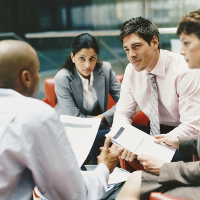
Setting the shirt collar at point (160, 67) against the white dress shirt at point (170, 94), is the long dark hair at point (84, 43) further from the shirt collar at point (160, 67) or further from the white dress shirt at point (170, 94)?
the shirt collar at point (160, 67)

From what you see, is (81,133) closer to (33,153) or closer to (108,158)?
(108,158)

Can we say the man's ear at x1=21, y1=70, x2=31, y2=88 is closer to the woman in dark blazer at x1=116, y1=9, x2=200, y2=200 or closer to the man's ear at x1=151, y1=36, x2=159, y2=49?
the woman in dark blazer at x1=116, y1=9, x2=200, y2=200

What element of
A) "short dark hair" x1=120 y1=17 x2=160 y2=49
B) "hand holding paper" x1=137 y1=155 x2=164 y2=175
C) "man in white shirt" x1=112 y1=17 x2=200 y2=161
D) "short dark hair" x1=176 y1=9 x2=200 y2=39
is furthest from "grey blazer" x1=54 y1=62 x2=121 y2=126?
"short dark hair" x1=176 y1=9 x2=200 y2=39

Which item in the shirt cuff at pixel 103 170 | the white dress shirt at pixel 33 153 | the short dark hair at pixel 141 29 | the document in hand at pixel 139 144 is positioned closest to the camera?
the white dress shirt at pixel 33 153

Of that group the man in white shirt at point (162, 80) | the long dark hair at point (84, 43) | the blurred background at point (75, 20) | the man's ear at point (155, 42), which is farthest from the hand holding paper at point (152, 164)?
the blurred background at point (75, 20)

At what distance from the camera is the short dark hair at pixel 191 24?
53.1 inches

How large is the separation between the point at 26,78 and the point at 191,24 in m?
0.91

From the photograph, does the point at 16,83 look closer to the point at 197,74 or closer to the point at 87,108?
the point at 197,74

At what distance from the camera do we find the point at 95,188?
1067 mm

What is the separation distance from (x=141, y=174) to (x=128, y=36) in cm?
110

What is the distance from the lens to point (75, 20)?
7312 mm

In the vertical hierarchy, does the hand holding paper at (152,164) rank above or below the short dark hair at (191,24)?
below

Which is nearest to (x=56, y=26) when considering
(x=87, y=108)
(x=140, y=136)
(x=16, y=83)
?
(x=87, y=108)

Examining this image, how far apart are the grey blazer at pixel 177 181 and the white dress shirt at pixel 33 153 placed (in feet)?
1.70
